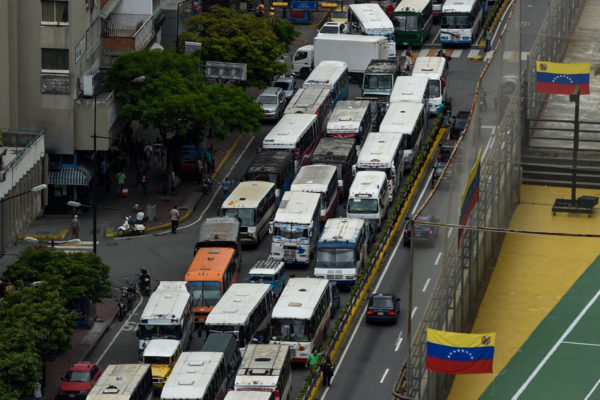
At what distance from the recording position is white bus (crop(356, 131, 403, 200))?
80.5m

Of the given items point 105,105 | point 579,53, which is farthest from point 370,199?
point 579,53

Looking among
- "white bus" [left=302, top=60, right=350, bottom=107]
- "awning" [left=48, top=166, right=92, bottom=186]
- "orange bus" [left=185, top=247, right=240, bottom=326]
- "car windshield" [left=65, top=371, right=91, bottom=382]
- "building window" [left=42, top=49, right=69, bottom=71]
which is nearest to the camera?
"car windshield" [left=65, top=371, right=91, bottom=382]

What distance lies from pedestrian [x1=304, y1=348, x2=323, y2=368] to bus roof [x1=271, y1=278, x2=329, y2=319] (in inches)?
61.1

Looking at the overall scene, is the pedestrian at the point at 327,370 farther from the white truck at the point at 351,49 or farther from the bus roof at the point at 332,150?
the white truck at the point at 351,49

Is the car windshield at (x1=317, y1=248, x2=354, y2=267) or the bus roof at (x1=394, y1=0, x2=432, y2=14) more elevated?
the bus roof at (x1=394, y1=0, x2=432, y2=14)

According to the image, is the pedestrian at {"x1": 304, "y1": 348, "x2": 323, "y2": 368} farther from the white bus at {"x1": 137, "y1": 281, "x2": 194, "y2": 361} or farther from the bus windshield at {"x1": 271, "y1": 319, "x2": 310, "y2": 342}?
the white bus at {"x1": 137, "y1": 281, "x2": 194, "y2": 361}

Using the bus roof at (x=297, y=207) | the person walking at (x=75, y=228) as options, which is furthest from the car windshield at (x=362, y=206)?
the person walking at (x=75, y=228)

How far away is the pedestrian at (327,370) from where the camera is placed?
6097 cm

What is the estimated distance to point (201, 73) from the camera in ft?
288

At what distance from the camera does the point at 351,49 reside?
103 m

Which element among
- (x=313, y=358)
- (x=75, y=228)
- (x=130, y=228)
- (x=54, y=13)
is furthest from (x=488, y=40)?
(x=313, y=358)

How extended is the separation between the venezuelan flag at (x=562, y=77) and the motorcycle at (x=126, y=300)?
41641 mm

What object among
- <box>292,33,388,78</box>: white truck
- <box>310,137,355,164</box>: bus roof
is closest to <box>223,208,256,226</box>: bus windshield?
<box>310,137,355,164</box>: bus roof

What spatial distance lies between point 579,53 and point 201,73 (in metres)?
57.2
